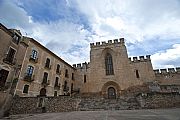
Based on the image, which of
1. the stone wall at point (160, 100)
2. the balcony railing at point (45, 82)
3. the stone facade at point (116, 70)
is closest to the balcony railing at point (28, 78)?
the balcony railing at point (45, 82)

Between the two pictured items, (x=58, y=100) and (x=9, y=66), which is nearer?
(x=58, y=100)

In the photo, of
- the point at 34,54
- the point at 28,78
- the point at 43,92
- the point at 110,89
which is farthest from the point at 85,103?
the point at 34,54

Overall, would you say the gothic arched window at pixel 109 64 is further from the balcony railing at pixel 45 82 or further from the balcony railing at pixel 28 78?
the balcony railing at pixel 28 78

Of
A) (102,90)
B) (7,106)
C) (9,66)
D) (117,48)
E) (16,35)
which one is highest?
(117,48)

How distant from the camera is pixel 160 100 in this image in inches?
498

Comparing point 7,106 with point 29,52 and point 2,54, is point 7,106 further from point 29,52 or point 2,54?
point 29,52

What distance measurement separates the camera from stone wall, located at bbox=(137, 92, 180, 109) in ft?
40.9

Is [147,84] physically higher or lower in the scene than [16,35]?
lower

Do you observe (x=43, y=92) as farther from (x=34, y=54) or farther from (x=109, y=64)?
(x=109, y=64)

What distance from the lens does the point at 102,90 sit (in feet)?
73.0

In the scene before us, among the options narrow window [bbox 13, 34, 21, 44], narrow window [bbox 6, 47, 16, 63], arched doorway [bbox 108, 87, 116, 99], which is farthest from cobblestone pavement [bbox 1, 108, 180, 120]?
arched doorway [bbox 108, 87, 116, 99]

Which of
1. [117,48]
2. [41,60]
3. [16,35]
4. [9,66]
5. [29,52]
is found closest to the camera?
[9,66]

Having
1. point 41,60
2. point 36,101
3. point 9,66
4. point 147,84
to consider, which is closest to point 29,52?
point 41,60

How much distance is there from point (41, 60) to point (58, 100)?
882 centimetres
